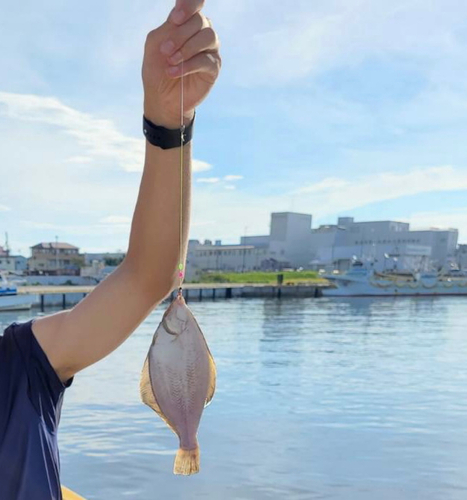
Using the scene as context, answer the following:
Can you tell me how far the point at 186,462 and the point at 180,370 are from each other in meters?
0.25

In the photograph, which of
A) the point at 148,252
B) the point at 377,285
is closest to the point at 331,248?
the point at 377,285

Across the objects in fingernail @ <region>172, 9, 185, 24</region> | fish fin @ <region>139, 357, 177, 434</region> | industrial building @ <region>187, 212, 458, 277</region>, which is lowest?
fish fin @ <region>139, 357, 177, 434</region>

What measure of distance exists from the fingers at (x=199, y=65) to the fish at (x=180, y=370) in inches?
25.8

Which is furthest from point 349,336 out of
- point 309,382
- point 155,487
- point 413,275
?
point 413,275

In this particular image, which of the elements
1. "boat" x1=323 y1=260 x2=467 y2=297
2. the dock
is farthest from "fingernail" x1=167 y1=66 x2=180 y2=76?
"boat" x1=323 y1=260 x2=467 y2=297

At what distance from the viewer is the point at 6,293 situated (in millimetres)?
34031

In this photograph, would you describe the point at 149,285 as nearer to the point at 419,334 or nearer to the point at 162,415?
the point at 162,415

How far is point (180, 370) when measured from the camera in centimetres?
157

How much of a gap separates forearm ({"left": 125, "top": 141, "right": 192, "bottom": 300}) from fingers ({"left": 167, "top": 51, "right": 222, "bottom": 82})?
259mm

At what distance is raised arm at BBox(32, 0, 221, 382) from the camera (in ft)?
5.44

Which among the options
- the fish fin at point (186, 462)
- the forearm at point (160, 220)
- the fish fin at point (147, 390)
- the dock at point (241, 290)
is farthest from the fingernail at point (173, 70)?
the dock at point (241, 290)

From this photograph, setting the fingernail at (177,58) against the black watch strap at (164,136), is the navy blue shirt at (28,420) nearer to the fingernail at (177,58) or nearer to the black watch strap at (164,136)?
the black watch strap at (164,136)

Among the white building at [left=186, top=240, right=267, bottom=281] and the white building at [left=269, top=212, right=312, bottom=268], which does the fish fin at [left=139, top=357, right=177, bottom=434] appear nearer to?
the white building at [left=269, top=212, right=312, bottom=268]

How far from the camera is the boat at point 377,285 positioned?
184 ft
